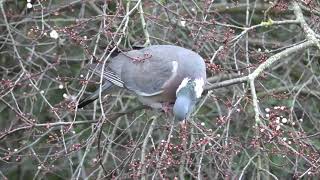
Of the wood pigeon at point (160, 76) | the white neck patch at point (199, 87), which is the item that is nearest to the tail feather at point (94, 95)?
the wood pigeon at point (160, 76)

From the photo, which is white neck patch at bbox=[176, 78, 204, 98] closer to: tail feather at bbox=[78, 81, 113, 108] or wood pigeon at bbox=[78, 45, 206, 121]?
wood pigeon at bbox=[78, 45, 206, 121]

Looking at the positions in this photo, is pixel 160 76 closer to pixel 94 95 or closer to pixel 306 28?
pixel 94 95

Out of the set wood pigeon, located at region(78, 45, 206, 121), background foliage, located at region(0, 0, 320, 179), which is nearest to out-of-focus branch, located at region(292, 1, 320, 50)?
background foliage, located at region(0, 0, 320, 179)

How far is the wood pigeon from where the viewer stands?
13.2ft

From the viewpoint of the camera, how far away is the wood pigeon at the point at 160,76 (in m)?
4.02

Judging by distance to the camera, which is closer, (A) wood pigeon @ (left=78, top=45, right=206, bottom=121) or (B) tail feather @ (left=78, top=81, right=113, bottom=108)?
(A) wood pigeon @ (left=78, top=45, right=206, bottom=121)

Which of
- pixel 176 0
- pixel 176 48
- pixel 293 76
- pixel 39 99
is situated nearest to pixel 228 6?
pixel 176 0

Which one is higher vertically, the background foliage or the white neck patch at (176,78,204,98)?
the white neck patch at (176,78,204,98)

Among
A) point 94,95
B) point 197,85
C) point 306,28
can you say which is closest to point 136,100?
point 94,95

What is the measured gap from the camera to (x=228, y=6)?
5668mm

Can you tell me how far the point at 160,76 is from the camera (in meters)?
4.44

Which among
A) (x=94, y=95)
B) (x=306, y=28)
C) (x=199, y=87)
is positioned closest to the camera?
(x=199, y=87)

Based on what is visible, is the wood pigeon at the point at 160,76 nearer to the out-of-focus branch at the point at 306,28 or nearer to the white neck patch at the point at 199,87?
the white neck patch at the point at 199,87

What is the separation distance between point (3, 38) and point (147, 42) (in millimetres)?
1495
